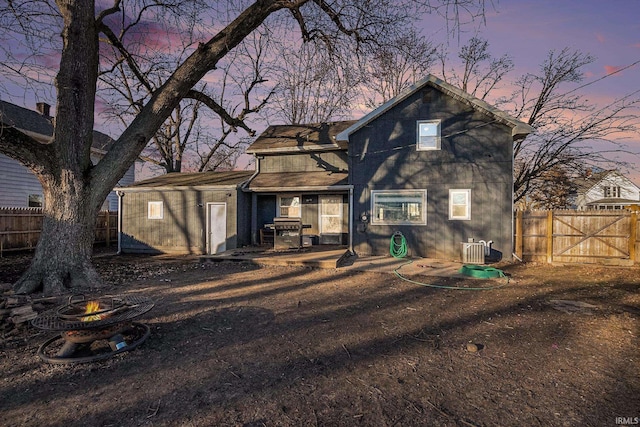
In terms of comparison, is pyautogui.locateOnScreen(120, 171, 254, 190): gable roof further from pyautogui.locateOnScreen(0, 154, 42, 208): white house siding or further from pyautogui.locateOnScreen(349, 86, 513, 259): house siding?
pyautogui.locateOnScreen(0, 154, 42, 208): white house siding

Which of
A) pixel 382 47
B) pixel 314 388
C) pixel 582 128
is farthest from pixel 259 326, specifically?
pixel 582 128

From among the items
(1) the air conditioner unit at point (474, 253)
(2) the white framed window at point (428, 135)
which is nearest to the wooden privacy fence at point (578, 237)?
(1) the air conditioner unit at point (474, 253)

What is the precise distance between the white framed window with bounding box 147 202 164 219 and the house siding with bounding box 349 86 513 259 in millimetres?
8400

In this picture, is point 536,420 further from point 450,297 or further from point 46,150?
point 46,150

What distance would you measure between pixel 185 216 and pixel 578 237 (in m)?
14.4

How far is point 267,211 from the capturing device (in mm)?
13961

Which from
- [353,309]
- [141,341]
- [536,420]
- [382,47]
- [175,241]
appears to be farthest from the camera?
[175,241]

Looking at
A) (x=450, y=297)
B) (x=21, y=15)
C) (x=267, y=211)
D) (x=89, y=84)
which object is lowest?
(x=450, y=297)

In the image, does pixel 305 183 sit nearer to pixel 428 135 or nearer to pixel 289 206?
pixel 289 206

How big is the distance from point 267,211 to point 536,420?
1228cm

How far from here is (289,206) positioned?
538 inches

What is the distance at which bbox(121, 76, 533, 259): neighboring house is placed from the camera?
10.3 m

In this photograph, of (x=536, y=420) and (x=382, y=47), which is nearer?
(x=536, y=420)

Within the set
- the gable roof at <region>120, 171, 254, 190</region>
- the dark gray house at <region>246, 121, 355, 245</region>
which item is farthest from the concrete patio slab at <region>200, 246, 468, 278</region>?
the gable roof at <region>120, 171, 254, 190</region>
